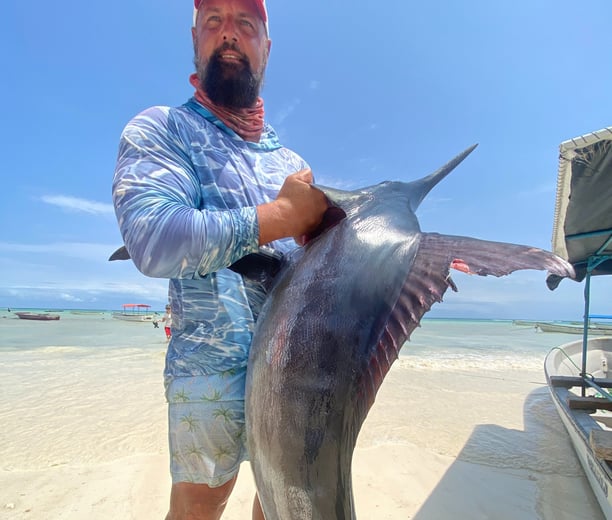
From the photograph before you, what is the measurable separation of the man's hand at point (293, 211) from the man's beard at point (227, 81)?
2.29 ft

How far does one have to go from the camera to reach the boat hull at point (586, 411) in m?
2.89

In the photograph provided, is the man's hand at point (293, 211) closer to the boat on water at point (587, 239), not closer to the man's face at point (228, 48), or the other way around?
the man's face at point (228, 48)

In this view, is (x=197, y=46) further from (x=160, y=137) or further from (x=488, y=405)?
(x=488, y=405)

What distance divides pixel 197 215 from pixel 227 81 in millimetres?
896

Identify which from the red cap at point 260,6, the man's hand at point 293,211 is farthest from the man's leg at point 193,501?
the red cap at point 260,6

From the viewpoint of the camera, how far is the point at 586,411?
14.5ft

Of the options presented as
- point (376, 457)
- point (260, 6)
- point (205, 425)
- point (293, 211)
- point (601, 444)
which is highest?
point (260, 6)

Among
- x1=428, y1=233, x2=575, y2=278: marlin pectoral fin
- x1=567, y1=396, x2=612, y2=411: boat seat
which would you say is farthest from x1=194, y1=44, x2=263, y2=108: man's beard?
x1=567, y1=396, x2=612, y2=411: boat seat

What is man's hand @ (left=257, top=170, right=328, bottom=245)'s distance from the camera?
105cm

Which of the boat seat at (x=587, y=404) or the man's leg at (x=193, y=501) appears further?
the boat seat at (x=587, y=404)

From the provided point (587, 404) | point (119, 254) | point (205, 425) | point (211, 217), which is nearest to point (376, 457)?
point (587, 404)

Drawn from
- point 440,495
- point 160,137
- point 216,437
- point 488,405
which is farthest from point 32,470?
point 488,405

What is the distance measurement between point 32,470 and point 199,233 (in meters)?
4.33

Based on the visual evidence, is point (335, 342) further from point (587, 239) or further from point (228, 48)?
point (587, 239)
